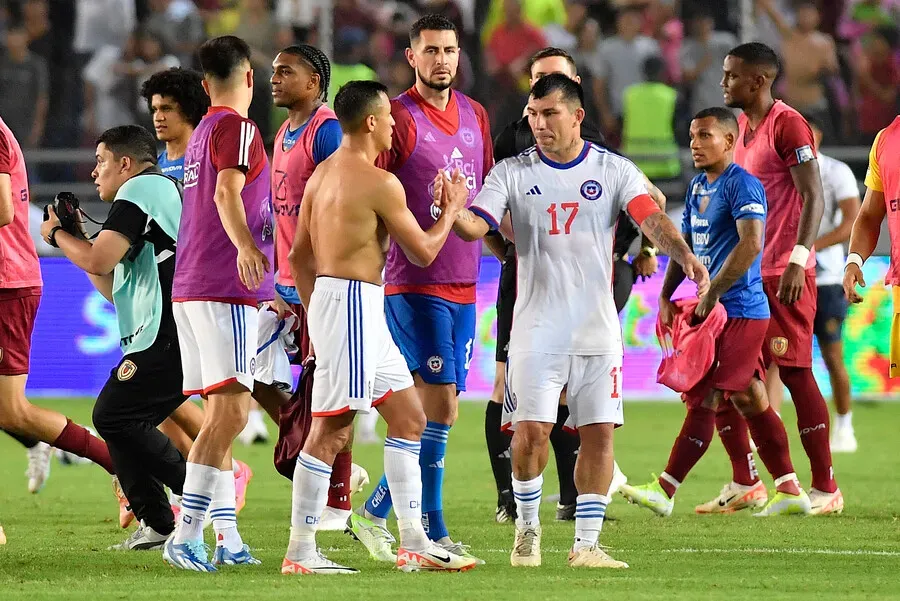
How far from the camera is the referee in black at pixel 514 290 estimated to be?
7.50 metres

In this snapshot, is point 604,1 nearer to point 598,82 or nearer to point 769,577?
point 598,82

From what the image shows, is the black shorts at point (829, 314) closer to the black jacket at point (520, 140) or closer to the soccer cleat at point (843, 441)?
the soccer cleat at point (843, 441)

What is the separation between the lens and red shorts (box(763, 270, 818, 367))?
8.20m

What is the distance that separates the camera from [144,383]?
6.56m

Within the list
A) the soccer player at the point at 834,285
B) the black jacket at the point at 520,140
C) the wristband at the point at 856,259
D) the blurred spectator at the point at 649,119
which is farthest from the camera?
the blurred spectator at the point at 649,119

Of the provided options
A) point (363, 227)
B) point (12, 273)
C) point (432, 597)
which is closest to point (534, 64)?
point (363, 227)

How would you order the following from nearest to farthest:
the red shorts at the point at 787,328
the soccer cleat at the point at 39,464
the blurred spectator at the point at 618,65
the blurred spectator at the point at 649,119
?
the red shorts at the point at 787,328 → the soccer cleat at the point at 39,464 → the blurred spectator at the point at 649,119 → the blurred spectator at the point at 618,65

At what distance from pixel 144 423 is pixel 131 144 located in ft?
4.19

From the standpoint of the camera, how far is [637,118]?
53.3ft

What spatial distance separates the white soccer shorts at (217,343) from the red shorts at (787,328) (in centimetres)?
336

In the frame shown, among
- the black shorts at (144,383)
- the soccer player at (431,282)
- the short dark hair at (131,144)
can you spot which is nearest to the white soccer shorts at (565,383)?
the soccer player at (431,282)

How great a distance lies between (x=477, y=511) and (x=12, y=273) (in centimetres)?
280

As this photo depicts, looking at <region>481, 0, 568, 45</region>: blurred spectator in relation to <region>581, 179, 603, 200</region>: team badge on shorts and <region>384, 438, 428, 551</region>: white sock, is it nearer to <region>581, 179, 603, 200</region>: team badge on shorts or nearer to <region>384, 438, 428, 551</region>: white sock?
<region>581, 179, 603, 200</region>: team badge on shorts

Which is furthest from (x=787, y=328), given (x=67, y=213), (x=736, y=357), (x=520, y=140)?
(x=67, y=213)
